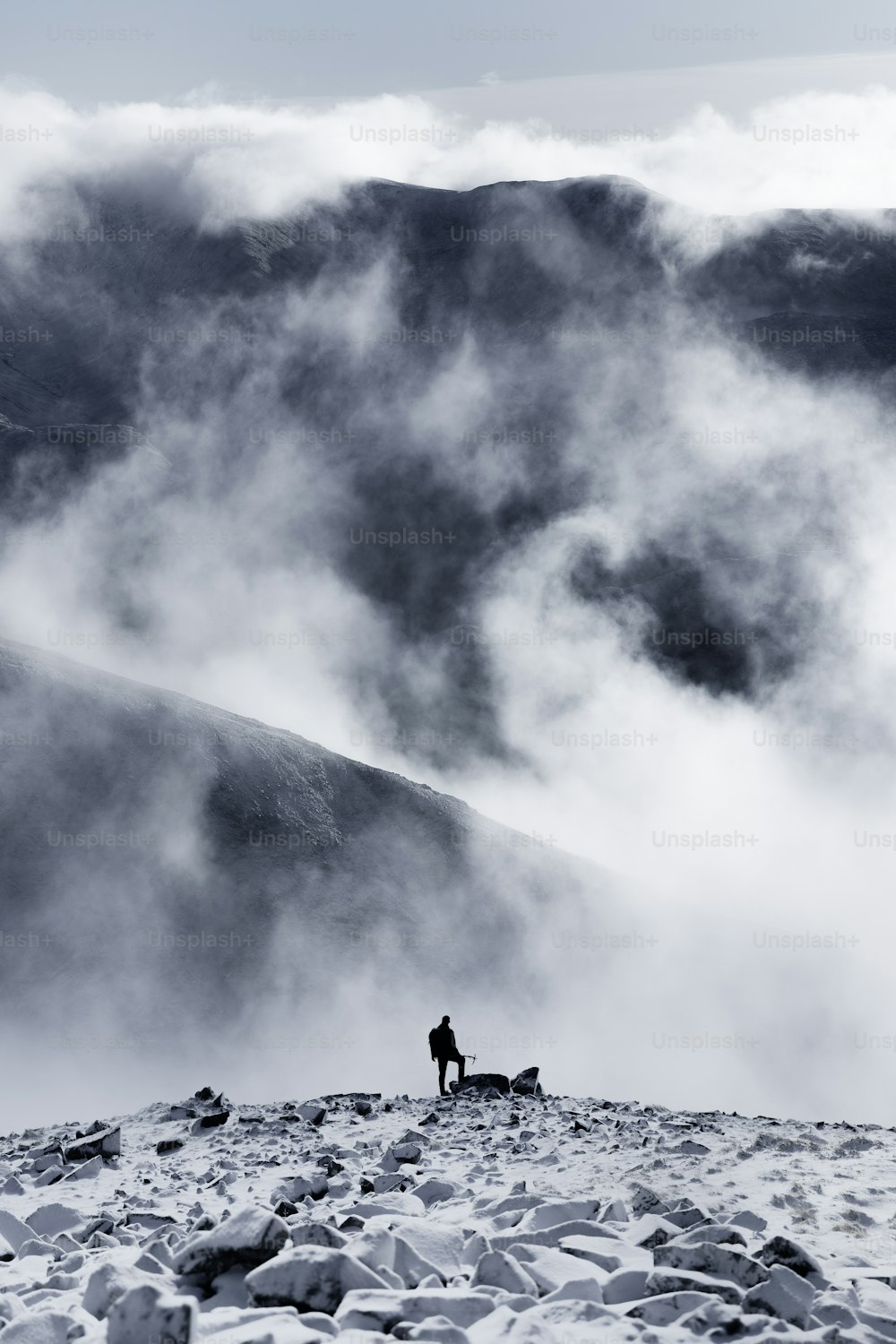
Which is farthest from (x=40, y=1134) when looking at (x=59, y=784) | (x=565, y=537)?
(x=565, y=537)

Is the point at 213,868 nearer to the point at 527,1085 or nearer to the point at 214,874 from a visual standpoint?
the point at 214,874

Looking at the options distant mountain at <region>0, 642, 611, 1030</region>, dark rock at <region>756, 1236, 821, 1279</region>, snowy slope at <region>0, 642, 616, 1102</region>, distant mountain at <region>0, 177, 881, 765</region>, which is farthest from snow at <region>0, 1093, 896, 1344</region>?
distant mountain at <region>0, 177, 881, 765</region>

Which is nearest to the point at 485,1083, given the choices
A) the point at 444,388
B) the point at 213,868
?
the point at 213,868

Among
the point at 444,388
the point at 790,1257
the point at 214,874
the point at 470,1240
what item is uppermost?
the point at 444,388

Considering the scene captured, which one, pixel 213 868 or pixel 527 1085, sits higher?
pixel 213 868

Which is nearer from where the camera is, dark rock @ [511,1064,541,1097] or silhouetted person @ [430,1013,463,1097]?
dark rock @ [511,1064,541,1097]

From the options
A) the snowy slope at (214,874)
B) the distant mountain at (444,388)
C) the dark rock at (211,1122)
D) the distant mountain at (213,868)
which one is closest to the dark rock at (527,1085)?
the dark rock at (211,1122)

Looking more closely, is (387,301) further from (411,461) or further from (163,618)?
(163,618)

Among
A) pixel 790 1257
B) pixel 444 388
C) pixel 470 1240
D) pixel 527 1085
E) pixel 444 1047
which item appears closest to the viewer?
pixel 790 1257

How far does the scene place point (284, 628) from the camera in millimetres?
72375

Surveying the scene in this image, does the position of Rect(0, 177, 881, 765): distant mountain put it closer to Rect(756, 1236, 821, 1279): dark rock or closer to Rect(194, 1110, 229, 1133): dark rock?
Rect(194, 1110, 229, 1133): dark rock

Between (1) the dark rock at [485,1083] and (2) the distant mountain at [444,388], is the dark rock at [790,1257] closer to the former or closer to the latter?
(1) the dark rock at [485,1083]

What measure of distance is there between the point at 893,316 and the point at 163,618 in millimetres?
52082

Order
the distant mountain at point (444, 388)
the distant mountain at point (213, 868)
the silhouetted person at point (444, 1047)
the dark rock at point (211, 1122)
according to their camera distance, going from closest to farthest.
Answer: the dark rock at point (211, 1122) → the silhouetted person at point (444, 1047) → the distant mountain at point (213, 868) → the distant mountain at point (444, 388)
